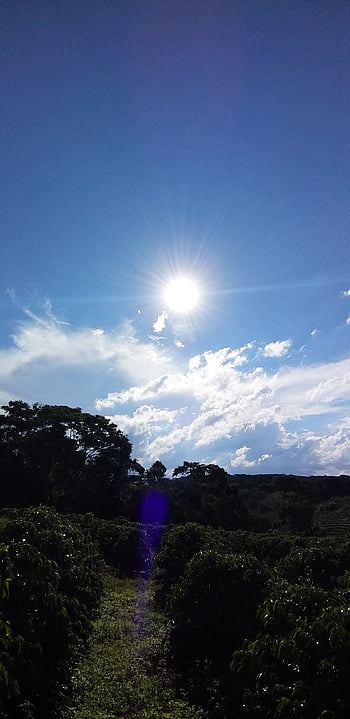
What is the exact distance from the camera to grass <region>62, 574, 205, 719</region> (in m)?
8.35

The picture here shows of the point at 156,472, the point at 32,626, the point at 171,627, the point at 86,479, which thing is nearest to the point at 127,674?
the point at 171,627

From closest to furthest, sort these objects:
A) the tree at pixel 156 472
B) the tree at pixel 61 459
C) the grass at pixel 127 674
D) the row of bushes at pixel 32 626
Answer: the row of bushes at pixel 32 626 < the grass at pixel 127 674 < the tree at pixel 61 459 < the tree at pixel 156 472

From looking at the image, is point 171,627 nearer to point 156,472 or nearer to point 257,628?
point 257,628

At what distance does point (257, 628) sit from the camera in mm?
10211

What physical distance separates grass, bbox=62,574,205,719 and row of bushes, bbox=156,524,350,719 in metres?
0.49

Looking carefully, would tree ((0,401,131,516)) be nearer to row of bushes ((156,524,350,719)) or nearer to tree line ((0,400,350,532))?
tree line ((0,400,350,532))

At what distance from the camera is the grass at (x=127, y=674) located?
8352 mm

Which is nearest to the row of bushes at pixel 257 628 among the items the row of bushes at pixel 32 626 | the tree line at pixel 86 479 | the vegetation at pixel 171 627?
the vegetation at pixel 171 627

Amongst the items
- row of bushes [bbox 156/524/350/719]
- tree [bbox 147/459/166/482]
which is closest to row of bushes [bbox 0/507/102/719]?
row of bushes [bbox 156/524/350/719]

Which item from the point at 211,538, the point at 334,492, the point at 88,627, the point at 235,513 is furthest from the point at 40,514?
the point at 334,492

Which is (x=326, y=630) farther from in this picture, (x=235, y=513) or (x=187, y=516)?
(x=235, y=513)

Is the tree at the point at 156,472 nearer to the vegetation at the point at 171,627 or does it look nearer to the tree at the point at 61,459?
the tree at the point at 61,459

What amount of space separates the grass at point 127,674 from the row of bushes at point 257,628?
1.60 feet

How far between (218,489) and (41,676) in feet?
118
